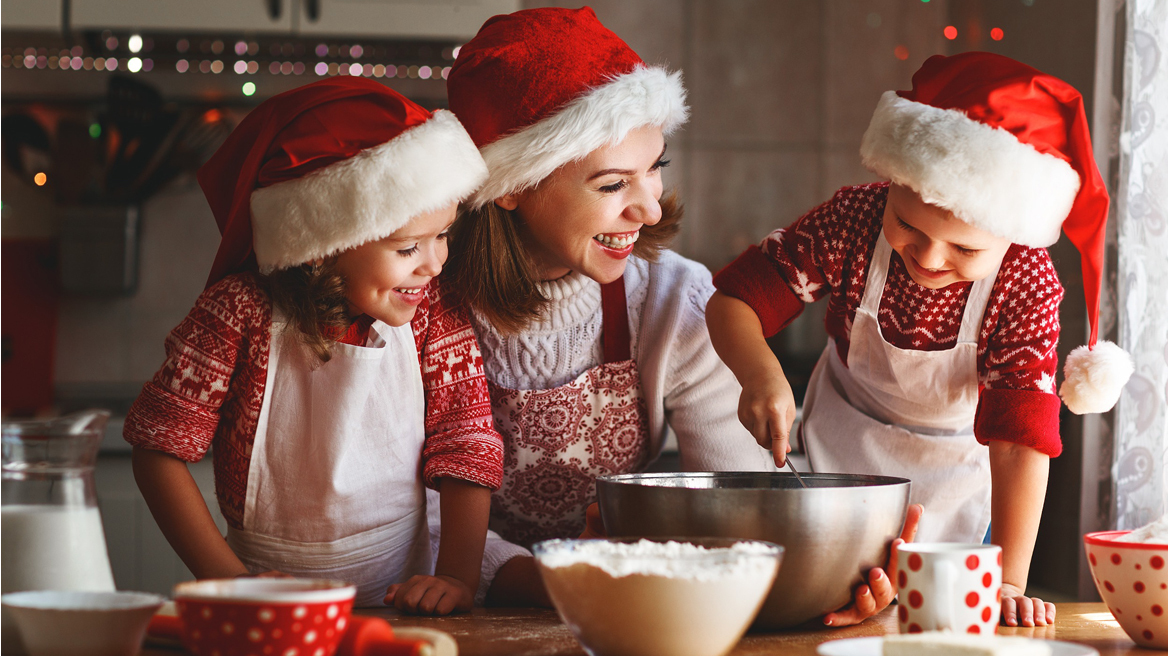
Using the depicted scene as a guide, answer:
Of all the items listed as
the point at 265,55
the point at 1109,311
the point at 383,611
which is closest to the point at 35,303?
the point at 265,55

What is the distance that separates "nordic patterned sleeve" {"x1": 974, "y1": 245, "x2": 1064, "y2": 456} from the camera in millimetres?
936

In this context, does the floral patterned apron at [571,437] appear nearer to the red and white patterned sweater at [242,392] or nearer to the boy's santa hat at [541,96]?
the red and white patterned sweater at [242,392]

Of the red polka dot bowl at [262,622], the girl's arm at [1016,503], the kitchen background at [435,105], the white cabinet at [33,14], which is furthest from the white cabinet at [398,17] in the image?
the red polka dot bowl at [262,622]

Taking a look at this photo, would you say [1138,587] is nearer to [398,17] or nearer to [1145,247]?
[1145,247]

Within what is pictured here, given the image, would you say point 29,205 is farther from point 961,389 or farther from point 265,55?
point 961,389

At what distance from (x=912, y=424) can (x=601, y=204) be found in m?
0.46

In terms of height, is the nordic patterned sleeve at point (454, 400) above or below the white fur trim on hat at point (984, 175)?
below

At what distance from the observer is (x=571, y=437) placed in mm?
1181

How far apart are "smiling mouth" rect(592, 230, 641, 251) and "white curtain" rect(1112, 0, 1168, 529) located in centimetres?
98

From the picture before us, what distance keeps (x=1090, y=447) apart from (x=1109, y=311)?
0.87 ft

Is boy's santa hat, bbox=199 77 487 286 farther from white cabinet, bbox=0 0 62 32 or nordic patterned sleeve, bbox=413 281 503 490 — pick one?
white cabinet, bbox=0 0 62 32

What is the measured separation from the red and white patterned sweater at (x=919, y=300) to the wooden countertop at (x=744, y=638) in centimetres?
21

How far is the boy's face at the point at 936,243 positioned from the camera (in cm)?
93

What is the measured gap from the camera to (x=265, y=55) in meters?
2.35
